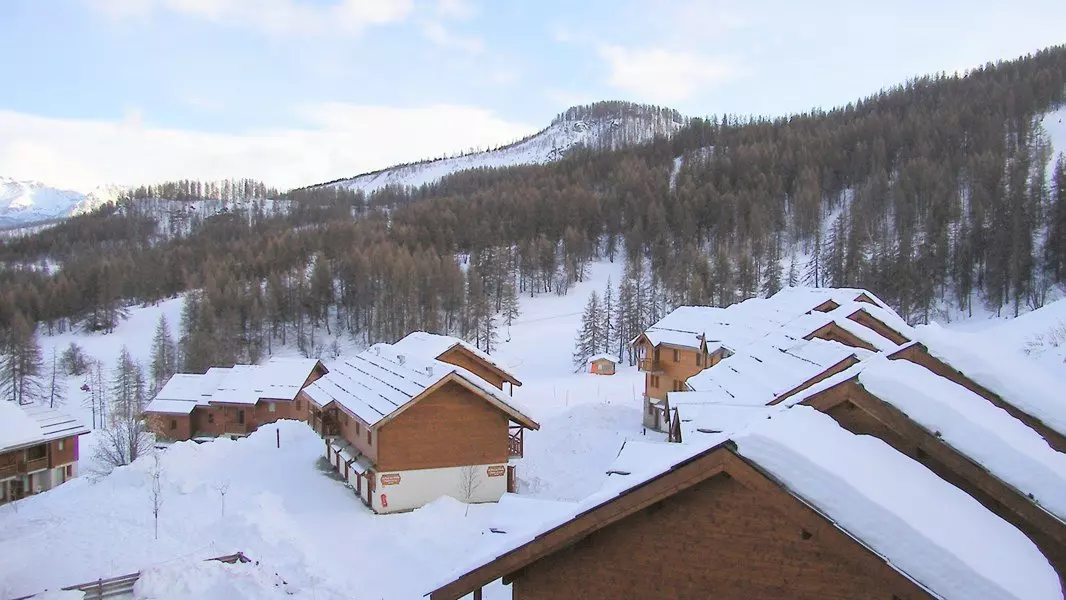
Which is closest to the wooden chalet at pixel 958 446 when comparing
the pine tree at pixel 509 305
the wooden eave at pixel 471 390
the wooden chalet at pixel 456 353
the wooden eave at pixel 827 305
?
the wooden eave at pixel 471 390

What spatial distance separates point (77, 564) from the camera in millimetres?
15320

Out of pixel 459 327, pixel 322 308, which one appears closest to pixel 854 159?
pixel 459 327

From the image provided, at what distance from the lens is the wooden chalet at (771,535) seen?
481 cm

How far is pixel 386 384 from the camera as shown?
22.5 m

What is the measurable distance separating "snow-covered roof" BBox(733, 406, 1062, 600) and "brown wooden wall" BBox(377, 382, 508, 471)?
54.0ft

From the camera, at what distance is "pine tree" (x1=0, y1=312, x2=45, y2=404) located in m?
56.5

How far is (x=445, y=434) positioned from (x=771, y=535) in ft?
55.0

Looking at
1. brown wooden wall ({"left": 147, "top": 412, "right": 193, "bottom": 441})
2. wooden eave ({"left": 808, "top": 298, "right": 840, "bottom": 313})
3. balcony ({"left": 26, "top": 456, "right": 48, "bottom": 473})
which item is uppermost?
wooden eave ({"left": 808, "top": 298, "right": 840, "bottom": 313})

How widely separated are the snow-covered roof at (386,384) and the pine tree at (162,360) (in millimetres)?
40248

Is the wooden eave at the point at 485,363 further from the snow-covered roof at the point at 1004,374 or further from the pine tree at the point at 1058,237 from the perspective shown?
the pine tree at the point at 1058,237

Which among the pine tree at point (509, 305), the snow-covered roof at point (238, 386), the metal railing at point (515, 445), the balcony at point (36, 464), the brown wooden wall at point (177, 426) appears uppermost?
the pine tree at point (509, 305)

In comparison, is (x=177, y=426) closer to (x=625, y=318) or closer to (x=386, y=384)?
(x=386, y=384)

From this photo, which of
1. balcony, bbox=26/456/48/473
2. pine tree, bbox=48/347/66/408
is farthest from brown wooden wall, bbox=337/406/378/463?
pine tree, bbox=48/347/66/408

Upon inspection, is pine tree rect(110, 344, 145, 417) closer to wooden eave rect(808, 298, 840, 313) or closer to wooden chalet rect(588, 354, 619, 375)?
wooden chalet rect(588, 354, 619, 375)
